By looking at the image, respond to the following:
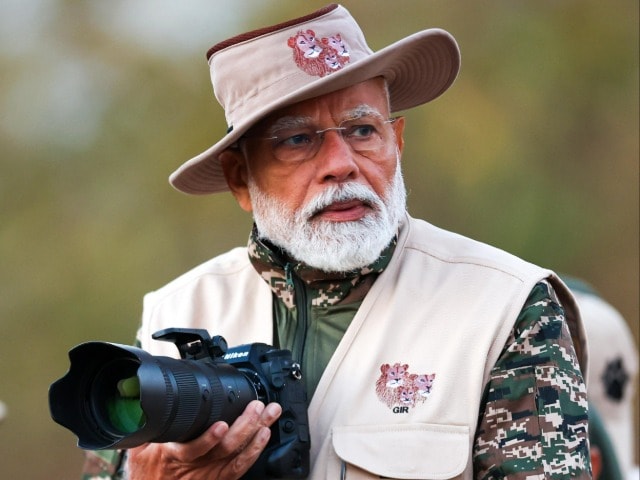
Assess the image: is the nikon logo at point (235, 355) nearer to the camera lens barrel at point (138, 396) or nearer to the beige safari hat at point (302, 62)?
the camera lens barrel at point (138, 396)

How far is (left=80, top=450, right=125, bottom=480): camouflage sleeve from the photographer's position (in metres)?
3.74

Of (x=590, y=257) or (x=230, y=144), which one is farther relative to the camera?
(x=590, y=257)

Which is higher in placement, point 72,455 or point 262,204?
point 262,204

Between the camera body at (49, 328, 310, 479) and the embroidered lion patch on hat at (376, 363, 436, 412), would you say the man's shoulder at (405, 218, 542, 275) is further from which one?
the camera body at (49, 328, 310, 479)

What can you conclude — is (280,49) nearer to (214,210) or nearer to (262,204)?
(262,204)

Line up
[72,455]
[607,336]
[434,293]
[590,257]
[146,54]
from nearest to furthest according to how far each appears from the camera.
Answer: [434,293]
[607,336]
[72,455]
[146,54]
[590,257]

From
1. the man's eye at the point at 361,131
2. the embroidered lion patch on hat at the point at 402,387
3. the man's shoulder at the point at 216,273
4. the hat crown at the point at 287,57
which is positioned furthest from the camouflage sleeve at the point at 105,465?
the man's eye at the point at 361,131

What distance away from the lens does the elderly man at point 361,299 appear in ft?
10.5

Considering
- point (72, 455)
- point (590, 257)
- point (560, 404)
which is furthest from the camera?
point (590, 257)

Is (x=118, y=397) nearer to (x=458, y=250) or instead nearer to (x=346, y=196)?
(x=346, y=196)

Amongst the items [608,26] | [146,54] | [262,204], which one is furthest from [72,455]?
[262,204]

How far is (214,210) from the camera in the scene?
10539 mm

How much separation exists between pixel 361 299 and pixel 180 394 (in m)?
0.72

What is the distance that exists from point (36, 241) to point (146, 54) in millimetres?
1569
